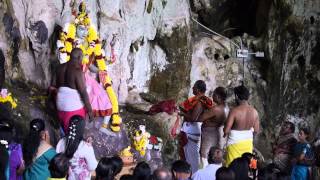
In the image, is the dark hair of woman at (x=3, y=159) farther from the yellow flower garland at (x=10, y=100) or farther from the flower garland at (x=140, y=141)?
the flower garland at (x=140, y=141)

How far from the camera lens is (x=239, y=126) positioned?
23.3ft

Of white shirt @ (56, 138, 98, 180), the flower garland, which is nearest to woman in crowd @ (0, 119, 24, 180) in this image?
white shirt @ (56, 138, 98, 180)

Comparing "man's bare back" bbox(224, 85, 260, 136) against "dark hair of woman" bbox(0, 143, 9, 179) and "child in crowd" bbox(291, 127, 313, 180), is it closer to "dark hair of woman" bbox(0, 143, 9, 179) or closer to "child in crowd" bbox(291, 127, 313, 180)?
"child in crowd" bbox(291, 127, 313, 180)

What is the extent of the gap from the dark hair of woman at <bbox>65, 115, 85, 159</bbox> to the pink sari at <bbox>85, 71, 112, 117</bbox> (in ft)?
7.66

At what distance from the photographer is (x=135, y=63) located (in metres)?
11.7

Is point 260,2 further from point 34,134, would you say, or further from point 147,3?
point 34,134

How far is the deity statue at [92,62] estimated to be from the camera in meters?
8.39

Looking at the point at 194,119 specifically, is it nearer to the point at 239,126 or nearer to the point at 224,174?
the point at 239,126

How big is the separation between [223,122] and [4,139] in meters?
2.96

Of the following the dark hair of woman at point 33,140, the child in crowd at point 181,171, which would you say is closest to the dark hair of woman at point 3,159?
the dark hair of woman at point 33,140

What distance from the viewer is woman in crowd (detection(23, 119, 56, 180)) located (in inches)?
213

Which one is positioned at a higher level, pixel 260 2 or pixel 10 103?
pixel 260 2

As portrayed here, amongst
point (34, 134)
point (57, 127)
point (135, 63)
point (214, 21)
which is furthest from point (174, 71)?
point (34, 134)

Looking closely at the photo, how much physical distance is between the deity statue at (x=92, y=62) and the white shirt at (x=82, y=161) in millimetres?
2319
